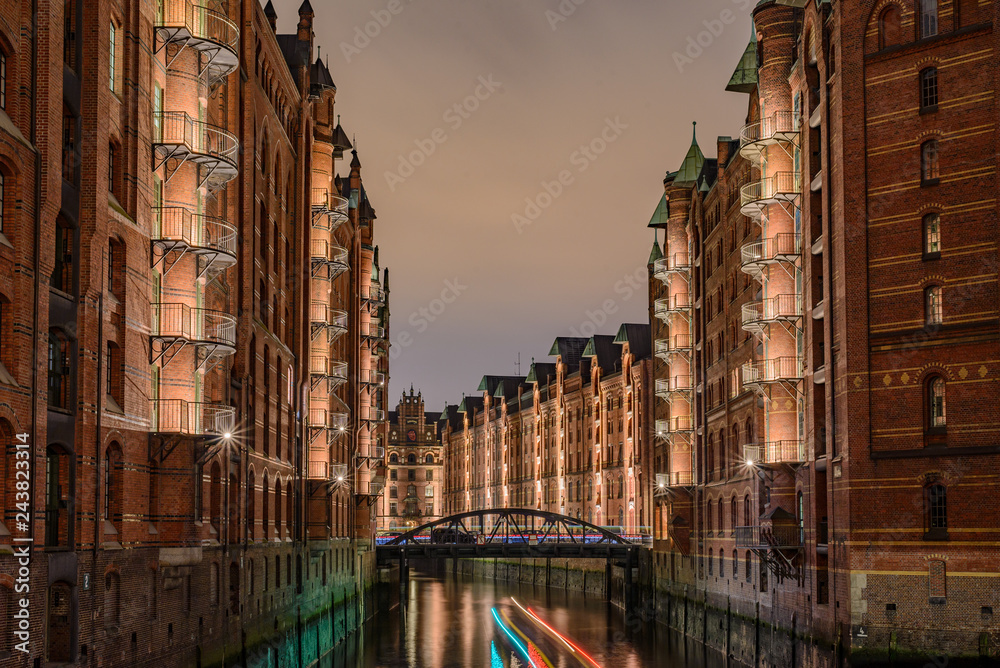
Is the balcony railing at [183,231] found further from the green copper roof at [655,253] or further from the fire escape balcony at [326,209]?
the green copper roof at [655,253]

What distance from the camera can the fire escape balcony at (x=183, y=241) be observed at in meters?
32.3

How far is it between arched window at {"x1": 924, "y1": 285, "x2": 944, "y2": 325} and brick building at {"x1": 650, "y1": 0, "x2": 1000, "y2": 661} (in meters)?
0.04

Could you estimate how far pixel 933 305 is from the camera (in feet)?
126

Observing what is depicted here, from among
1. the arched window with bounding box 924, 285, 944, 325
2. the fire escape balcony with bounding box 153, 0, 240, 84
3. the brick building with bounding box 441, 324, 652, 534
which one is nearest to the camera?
the fire escape balcony with bounding box 153, 0, 240, 84

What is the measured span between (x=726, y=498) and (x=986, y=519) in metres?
20.8

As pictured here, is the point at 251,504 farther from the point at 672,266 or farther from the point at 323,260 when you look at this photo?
the point at 672,266

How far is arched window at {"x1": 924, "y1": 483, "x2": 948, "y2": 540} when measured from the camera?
123 ft

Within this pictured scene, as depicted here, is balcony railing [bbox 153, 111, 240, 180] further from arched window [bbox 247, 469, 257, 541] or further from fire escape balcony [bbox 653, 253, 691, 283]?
fire escape balcony [bbox 653, 253, 691, 283]

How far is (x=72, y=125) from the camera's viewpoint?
26.5 m

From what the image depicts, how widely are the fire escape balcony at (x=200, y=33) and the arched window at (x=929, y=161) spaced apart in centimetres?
2142

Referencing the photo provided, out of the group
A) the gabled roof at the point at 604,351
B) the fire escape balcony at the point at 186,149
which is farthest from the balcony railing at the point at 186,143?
the gabled roof at the point at 604,351

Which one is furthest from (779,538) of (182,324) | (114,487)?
(114,487)

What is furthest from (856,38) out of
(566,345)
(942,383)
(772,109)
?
(566,345)

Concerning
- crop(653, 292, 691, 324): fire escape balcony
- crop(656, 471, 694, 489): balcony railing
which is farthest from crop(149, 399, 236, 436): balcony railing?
crop(653, 292, 691, 324): fire escape balcony
